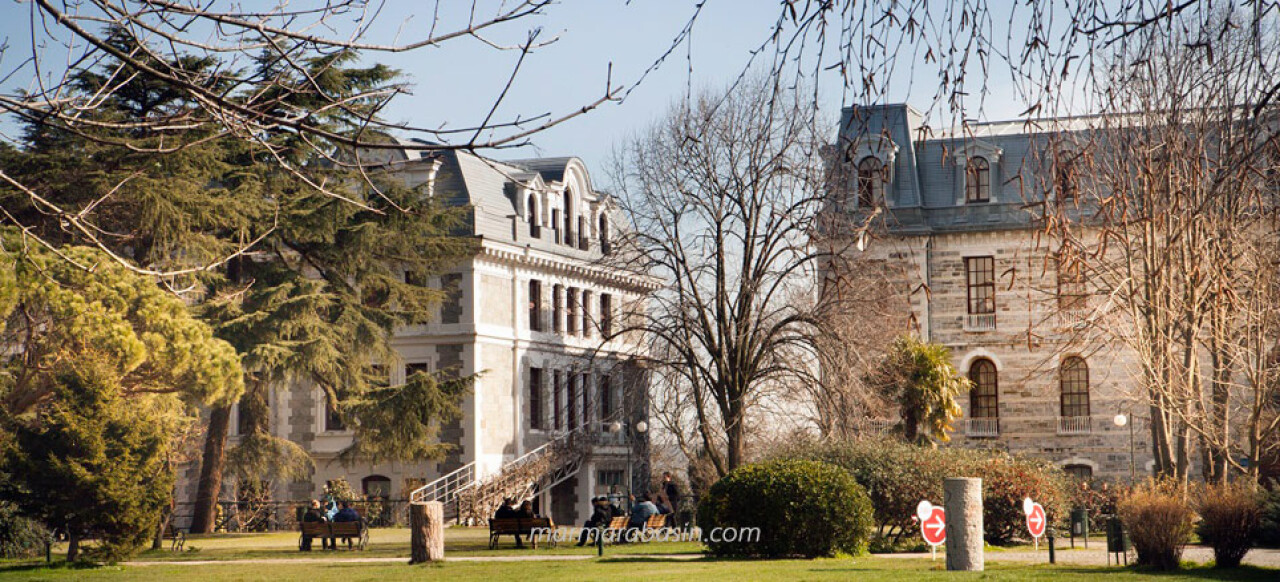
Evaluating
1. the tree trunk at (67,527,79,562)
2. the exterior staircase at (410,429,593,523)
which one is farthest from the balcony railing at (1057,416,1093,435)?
the tree trunk at (67,527,79,562)

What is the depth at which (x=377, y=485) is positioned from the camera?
38875mm

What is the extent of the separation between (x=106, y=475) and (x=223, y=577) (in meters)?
3.78

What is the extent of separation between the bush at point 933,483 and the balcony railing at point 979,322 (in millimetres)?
15628

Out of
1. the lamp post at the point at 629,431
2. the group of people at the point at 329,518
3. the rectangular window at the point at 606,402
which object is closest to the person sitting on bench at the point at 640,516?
the lamp post at the point at 629,431

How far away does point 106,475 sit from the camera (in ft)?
70.5

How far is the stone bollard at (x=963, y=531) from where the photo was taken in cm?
1720

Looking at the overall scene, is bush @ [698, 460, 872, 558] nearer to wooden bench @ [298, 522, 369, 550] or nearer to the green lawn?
the green lawn

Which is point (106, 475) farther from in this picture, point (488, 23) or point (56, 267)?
point (488, 23)

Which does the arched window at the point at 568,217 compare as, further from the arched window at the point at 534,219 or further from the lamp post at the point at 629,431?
the lamp post at the point at 629,431

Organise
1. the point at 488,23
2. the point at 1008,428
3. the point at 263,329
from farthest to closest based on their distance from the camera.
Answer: the point at 1008,428, the point at 263,329, the point at 488,23

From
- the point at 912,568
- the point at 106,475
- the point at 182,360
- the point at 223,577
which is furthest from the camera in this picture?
the point at 182,360

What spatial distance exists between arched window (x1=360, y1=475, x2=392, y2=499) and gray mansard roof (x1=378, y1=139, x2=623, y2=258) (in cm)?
747

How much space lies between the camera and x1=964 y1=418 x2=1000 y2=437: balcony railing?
39838 mm

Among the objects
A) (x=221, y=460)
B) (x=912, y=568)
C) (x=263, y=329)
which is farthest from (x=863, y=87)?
(x=221, y=460)
